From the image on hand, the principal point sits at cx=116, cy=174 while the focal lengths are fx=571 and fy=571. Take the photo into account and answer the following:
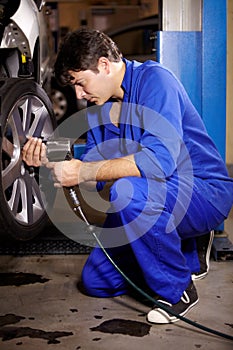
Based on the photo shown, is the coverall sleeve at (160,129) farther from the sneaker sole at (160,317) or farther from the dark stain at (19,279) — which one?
the dark stain at (19,279)

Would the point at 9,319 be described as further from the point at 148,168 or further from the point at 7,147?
the point at 148,168

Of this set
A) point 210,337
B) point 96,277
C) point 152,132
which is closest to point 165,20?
point 152,132

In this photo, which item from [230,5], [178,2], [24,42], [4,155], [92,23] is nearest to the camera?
[4,155]

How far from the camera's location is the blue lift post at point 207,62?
7.64 feet

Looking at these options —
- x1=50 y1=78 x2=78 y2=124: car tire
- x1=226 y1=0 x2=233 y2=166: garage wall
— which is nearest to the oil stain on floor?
x1=226 y1=0 x2=233 y2=166: garage wall

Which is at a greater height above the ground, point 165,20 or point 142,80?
point 165,20

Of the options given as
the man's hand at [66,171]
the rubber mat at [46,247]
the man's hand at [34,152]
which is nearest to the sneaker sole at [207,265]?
the rubber mat at [46,247]

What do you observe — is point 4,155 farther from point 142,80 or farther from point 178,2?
point 178,2

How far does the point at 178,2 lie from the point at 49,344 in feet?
4.80

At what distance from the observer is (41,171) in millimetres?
2027

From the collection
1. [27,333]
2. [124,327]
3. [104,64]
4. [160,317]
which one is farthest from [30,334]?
[104,64]

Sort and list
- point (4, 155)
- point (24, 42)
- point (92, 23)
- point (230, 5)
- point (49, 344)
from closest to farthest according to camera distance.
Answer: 1. point (49, 344)
2. point (4, 155)
3. point (24, 42)
4. point (230, 5)
5. point (92, 23)

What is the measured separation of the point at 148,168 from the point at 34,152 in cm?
37

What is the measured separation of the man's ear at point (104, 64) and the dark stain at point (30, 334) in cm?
83
